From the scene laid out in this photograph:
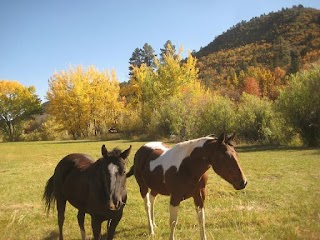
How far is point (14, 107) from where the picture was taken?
51.5 meters

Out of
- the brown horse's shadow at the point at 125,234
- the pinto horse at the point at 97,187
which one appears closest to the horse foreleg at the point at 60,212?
the pinto horse at the point at 97,187

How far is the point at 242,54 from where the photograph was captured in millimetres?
116312

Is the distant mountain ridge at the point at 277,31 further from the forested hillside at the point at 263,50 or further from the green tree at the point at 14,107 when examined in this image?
the green tree at the point at 14,107

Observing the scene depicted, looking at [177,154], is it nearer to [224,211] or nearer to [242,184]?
[242,184]

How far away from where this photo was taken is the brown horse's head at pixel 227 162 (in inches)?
179

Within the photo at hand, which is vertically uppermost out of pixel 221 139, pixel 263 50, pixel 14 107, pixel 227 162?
pixel 263 50

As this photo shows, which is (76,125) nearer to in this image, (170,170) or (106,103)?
(106,103)

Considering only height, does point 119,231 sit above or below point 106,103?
below

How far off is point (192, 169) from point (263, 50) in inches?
4474

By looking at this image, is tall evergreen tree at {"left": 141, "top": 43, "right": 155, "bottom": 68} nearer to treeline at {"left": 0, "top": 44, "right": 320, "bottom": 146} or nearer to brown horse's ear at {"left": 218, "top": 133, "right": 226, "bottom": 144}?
treeline at {"left": 0, "top": 44, "right": 320, "bottom": 146}

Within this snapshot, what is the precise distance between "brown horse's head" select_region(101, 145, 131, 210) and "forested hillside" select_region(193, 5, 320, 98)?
5972 cm

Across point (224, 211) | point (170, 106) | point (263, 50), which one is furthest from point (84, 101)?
point (263, 50)

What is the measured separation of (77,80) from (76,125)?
21.5ft

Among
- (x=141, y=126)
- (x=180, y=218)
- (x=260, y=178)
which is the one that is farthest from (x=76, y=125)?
(x=180, y=218)
